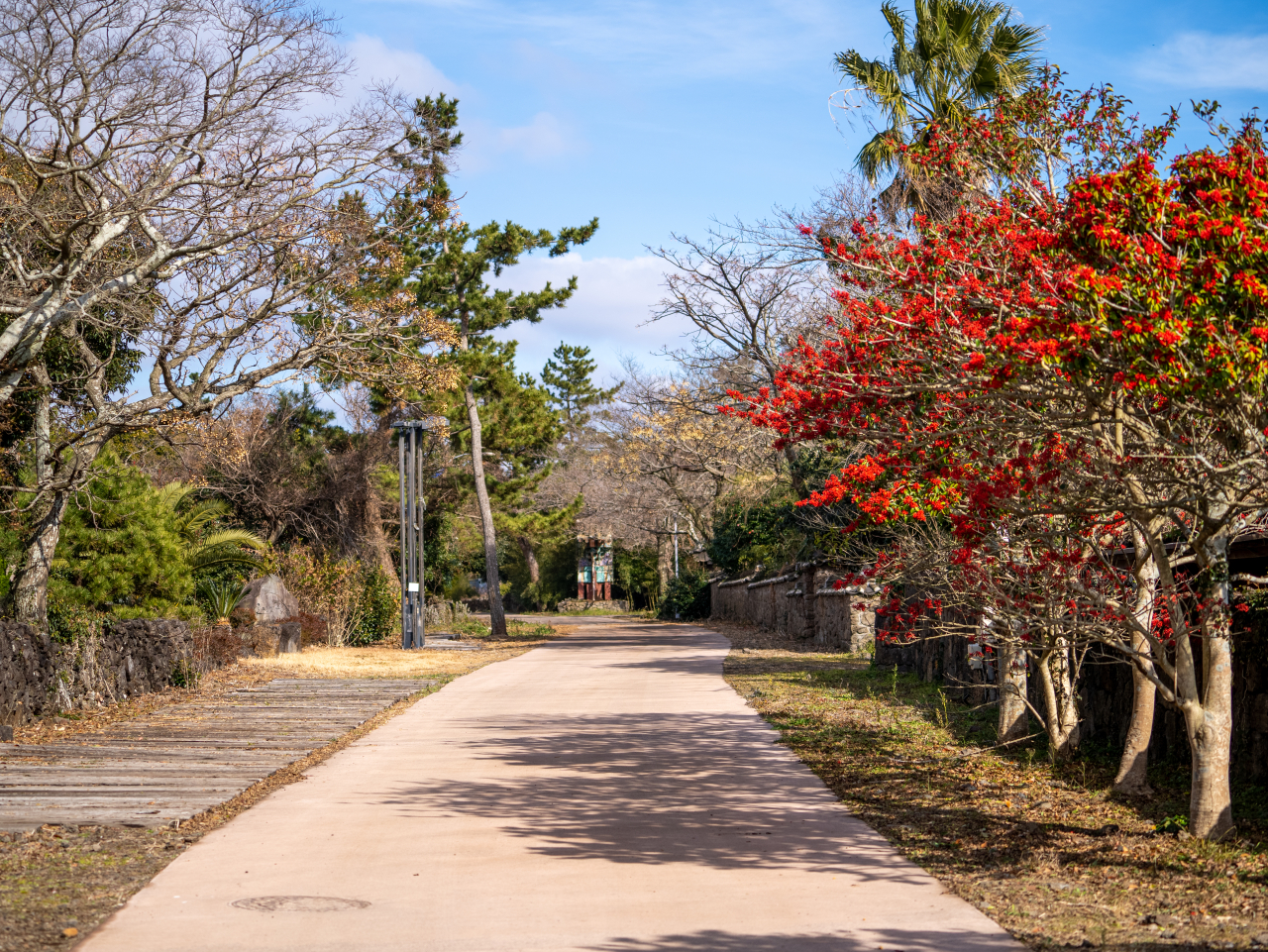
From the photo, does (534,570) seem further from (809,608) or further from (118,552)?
(118,552)

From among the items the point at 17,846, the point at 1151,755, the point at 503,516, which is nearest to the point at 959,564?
the point at 1151,755

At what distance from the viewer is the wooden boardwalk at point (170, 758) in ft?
24.3

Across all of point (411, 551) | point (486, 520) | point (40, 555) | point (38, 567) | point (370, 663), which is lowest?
point (370, 663)

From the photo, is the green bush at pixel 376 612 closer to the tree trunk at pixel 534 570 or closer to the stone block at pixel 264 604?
the stone block at pixel 264 604

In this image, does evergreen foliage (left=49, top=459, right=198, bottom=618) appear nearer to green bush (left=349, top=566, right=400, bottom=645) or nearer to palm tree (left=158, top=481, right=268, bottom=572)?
palm tree (left=158, top=481, right=268, bottom=572)

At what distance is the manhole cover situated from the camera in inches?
206

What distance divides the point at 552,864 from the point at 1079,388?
11.7ft

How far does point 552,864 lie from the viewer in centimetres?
609

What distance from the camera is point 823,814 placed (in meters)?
7.30

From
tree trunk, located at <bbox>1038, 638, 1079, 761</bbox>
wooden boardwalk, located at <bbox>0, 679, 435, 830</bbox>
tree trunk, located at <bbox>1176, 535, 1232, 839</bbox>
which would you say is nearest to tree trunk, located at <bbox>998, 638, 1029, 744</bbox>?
tree trunk, located at <bbox>1038, 638, 1079, 761</bbox>

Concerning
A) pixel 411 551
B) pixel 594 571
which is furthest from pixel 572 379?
pixel 411 551

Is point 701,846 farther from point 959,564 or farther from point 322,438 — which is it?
point 322,438


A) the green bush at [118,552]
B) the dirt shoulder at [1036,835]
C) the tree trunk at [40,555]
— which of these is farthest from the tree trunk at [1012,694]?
the green bush at [118,552]

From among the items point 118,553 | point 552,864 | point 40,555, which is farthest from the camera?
point 118,553
